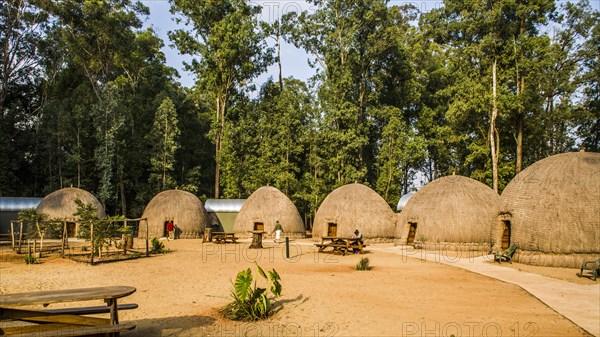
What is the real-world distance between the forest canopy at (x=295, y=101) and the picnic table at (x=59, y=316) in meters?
31.0

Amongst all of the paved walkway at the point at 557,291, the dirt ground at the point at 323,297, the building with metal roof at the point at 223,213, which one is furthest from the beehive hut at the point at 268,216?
the paved walkway at the point at 557,291

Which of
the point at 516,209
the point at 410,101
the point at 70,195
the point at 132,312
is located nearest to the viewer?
the point at 132,312

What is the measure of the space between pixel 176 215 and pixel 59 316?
25671 mm

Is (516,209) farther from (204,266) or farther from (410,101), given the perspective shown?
(410,101)

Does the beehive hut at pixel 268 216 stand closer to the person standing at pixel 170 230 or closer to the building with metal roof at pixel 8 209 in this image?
the person standing at pixel 170 230

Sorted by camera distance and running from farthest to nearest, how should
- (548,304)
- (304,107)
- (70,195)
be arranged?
(304,107)
(70,195)
(548,304)

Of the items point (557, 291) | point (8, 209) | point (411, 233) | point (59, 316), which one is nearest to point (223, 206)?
point (8, 209)

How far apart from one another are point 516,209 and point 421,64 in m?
33.4

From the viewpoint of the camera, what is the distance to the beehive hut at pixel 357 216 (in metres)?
27.7

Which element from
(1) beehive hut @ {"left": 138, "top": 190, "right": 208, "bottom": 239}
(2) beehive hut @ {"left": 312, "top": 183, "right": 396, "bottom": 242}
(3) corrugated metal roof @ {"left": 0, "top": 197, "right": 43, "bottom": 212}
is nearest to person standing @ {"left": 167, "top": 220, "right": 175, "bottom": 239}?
(1) beehive hut @ {"left": 138, "top": 190, "right": 208, "bottom": 239}

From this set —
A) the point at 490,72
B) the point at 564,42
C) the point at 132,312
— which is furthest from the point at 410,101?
the point at 132,312

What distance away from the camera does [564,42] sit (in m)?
37.0

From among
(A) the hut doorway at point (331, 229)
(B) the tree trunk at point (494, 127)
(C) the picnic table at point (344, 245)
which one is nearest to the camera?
(C) the picnic table at point (344, 245)

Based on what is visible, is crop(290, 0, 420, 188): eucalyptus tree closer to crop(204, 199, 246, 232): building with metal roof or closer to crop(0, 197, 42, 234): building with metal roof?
crop(204, 199, 246, 232): building with metal roof
